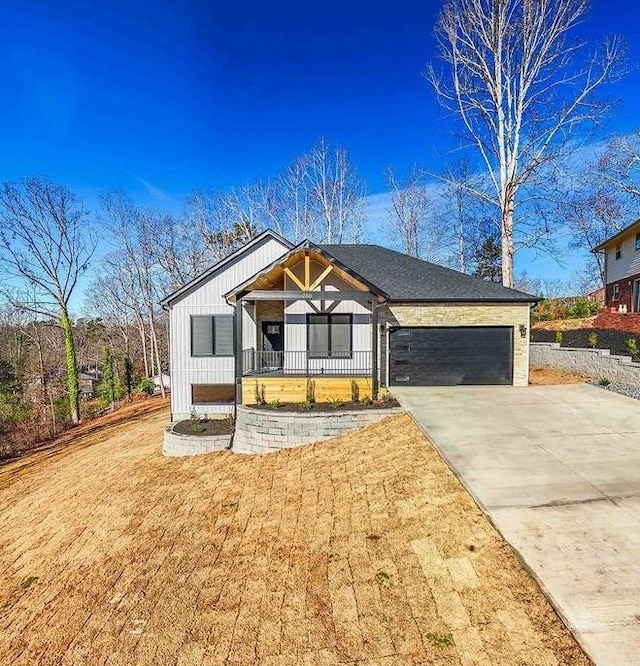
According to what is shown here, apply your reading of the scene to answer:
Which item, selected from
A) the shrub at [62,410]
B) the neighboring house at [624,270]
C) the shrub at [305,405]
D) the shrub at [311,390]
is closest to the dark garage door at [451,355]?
the shrub at [311,390]

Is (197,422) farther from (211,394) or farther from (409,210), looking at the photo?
(409,210)

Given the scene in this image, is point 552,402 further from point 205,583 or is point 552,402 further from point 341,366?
point 205,583

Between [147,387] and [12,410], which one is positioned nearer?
[12,410]

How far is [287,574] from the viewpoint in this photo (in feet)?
15.6

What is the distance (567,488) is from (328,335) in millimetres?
7977

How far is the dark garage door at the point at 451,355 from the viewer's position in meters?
12.3

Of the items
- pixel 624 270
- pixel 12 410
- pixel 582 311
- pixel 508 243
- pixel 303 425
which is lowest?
pixel 12 410

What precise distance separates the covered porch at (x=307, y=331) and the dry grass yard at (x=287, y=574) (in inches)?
81.3

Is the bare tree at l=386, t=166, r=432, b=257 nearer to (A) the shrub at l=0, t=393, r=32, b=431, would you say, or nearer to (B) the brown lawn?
(B) the brown lawn

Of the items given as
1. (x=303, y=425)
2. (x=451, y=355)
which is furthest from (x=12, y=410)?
(x=451, y=355)

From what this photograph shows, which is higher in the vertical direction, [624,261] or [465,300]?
[624,261]

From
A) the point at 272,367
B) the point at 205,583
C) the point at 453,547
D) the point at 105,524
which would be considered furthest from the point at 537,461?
the point at 272,367

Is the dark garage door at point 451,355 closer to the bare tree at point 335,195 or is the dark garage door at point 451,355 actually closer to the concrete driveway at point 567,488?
the concrete driveway at point 567,488

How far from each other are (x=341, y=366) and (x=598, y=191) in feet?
86.7
